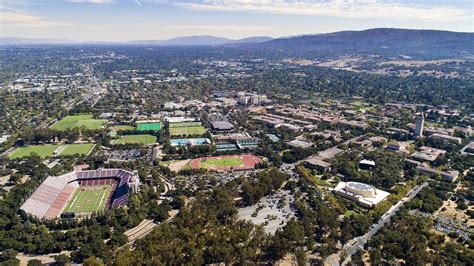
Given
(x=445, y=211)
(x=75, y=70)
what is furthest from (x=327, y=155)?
(x=75, y=70)

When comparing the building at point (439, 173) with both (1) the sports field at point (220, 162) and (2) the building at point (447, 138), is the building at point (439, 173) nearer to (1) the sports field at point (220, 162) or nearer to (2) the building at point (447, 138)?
(2) the building at point (447, 138)

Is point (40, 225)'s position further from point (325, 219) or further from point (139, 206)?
point (325, 219)

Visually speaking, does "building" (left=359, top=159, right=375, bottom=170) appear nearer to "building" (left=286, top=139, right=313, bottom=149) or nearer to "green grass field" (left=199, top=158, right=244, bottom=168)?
"building" (left=286, top=139, right=313, bottom=149)

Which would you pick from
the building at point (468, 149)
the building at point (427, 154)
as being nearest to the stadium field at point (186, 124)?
the building at point (427, 154)

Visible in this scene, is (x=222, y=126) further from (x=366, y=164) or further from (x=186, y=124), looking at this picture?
(x=366, y=164)

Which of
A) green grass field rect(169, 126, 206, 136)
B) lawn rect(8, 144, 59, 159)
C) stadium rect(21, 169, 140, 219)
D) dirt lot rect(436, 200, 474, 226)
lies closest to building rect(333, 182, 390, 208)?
dirt lot rect(436, 200, 474, 226)
